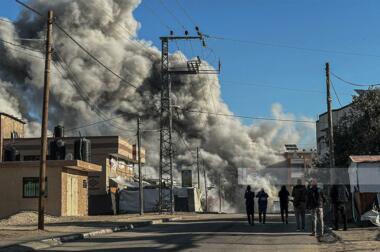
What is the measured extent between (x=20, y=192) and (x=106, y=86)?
56.1 meters

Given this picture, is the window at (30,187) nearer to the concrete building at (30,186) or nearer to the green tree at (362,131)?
the concrete building at (30,186)

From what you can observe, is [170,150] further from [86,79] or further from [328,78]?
[86,79]

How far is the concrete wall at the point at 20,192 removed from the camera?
32.2 m

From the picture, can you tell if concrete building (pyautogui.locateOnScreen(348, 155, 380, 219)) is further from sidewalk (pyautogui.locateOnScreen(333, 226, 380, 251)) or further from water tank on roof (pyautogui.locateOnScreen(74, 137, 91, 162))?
water tank on roof (pyautogui.locateOnScreen(74, 137, 91, 162))

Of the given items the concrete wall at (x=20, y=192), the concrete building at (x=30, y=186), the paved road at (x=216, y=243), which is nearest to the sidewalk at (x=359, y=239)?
the paved road at (x=216, y=243)

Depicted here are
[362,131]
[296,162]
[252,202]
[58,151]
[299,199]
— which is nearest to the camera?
[299,199]

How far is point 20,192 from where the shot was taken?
107 feet

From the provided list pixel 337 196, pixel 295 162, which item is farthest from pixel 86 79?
pixel 337 196

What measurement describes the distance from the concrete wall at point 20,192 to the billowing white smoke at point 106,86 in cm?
5096

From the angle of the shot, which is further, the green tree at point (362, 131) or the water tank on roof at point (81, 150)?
the water tank on roof at point (81, 150)

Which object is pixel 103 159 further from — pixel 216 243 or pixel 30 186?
pixel 216 243

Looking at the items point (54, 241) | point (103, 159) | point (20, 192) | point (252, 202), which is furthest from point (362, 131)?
point (103, 159)

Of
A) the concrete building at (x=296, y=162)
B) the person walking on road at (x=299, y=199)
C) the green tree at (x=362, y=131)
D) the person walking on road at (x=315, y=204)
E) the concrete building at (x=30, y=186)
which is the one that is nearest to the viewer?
the person walking on road at (x=315, y=204)

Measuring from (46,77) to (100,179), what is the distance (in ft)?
106
